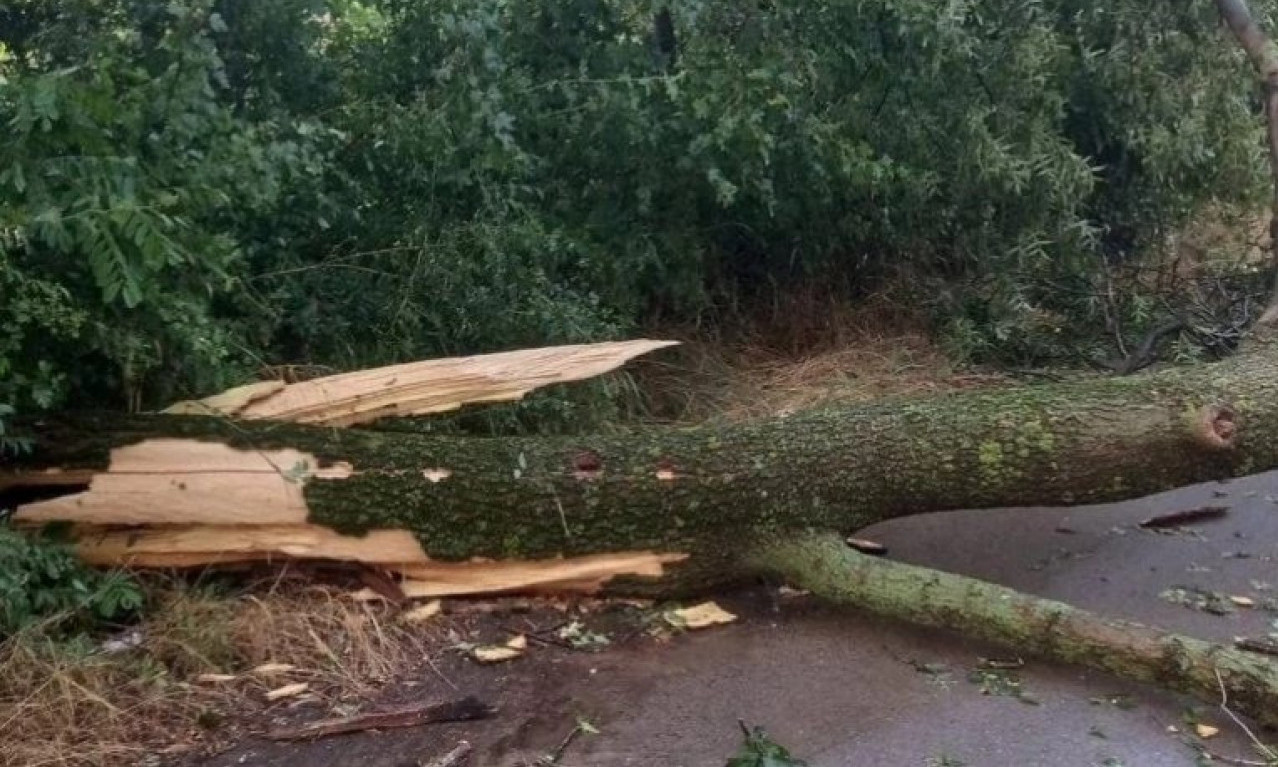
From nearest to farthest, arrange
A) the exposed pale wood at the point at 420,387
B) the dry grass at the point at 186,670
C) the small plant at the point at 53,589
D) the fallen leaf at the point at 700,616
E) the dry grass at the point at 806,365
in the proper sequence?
1. the dry grass at the point at 186,670
2. the small plant at the point at 53,589
3. the fallen leaf at the point at 700,616
4. the exposed pale wood at the point at 420,387
5. the dry grass at the point at 806,365

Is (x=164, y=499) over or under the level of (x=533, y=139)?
under

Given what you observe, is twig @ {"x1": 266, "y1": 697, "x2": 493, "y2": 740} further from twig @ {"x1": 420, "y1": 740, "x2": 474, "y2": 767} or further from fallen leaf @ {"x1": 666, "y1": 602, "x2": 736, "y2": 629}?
fallen leaf @ {"x1": 666, "y1": 602, "x2": 736, "y2": 629}

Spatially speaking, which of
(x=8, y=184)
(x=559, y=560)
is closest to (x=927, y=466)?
(x=559, y=560)

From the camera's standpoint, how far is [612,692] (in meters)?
4.08

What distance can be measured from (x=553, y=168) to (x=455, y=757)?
151 inches

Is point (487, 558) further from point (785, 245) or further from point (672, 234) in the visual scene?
point (785, 245)

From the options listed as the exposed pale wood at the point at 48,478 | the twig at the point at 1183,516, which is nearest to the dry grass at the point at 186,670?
the exposed pale wood at the point at 48,478

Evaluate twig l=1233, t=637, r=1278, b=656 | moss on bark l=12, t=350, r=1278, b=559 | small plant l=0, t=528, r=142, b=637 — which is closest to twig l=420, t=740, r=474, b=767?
moss on bark l=12, t=350, r=1278, b=559

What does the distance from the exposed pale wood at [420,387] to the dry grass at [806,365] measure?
1.80 m

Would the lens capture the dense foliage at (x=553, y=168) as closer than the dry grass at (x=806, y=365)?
Yes

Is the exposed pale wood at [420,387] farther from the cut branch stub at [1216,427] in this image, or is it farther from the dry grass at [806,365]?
the cut branch stub at [1216,427]

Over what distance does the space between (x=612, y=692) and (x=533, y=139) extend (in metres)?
3.44

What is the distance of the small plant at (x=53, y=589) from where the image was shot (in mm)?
3910

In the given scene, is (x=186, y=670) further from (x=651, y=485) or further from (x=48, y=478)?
(x=651, y=485)
